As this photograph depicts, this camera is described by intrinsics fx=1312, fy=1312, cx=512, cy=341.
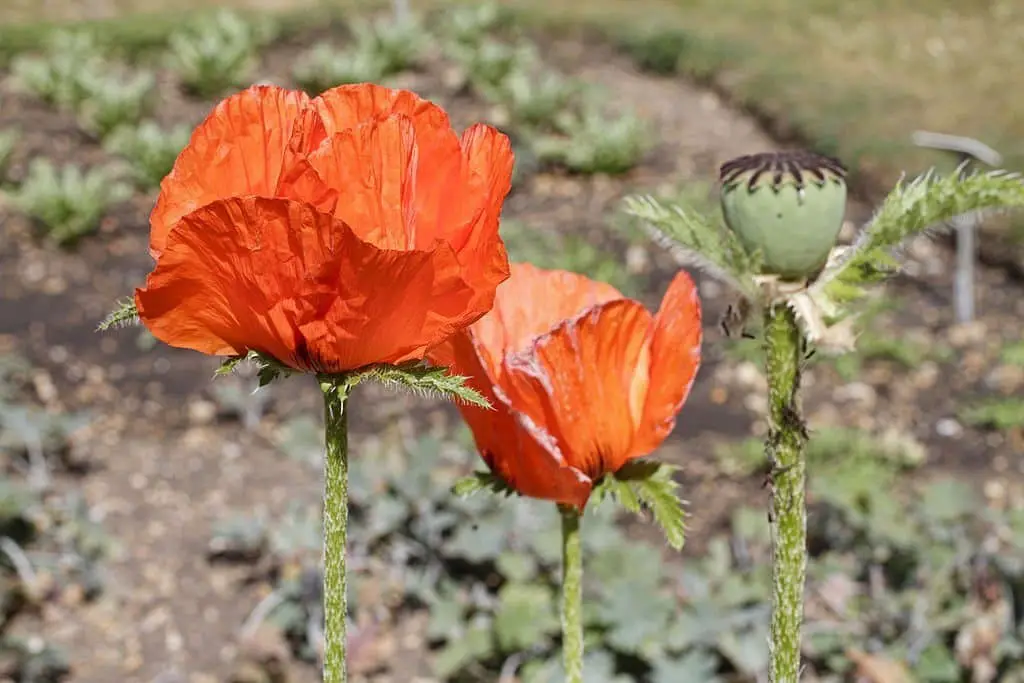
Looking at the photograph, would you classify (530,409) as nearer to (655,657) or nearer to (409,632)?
(655,657)

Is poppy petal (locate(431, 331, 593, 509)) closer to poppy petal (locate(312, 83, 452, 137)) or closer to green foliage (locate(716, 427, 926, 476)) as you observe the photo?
poppy petal (locate(312, 83, 452, 137))

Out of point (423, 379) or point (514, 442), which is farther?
point (514, 442)

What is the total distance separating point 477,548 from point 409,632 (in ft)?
1.44

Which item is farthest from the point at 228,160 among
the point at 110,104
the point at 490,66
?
the point at 490,66

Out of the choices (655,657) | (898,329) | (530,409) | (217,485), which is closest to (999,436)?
(898,329)

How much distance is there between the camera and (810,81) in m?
8.76

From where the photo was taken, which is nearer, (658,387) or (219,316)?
(219,316)

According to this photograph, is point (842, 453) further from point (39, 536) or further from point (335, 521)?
point (335, 521)

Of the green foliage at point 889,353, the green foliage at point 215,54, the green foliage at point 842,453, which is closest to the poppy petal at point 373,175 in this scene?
the green foliage at point 842,453

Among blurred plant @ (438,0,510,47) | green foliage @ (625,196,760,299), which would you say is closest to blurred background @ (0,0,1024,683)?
blurred plant @ (438,0,510,47)

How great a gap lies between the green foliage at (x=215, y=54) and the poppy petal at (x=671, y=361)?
8193 mm

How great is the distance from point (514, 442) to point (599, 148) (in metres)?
6.55

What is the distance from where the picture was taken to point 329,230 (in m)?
0.87

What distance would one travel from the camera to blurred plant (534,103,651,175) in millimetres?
7520
